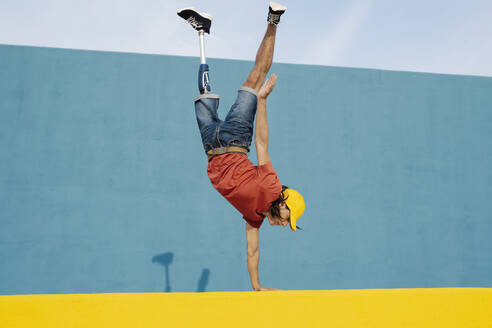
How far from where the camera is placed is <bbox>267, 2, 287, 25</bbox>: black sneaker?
2443mm

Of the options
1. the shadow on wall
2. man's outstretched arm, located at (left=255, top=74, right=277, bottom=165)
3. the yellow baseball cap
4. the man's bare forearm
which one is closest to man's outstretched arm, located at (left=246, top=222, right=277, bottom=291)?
the yellow baseball cap

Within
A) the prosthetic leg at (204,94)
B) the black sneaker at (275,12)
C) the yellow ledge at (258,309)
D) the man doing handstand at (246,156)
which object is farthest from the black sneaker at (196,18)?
the yellow ledge at (258,309)

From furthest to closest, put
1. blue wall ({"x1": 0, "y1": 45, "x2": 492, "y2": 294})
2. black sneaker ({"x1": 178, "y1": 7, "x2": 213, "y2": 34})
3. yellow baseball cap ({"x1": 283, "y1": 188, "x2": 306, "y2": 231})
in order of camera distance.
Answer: blue wall ({"x1": 0, "y1": 45, "x2": 492, "y2": 294}) → black sneaker ({"x1": 178, "y1": 7, "x2": 213, "y2": 34}) → yellow baseball cap ({"x1": 283, "y1": 188, "x2": 306, "y2": 231})

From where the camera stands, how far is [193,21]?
114 inches

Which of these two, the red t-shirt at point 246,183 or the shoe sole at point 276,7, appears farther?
the shoe sole at point 276,7

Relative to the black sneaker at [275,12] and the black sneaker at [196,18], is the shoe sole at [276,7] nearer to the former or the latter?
the black sneaker at [275,12]

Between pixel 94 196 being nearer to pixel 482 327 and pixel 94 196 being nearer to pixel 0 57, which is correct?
pixel 0 57

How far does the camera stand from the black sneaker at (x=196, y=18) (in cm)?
287

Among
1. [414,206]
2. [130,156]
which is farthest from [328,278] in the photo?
[130,156]

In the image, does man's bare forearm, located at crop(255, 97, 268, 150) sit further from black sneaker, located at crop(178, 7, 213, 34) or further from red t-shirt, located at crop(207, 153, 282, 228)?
black sneaker, located at crop(178, 7, 213, 34)

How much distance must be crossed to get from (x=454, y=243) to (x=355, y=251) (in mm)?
1772

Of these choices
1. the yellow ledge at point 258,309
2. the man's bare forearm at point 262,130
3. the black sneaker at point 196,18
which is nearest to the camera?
the yellow ledge at point 258,309

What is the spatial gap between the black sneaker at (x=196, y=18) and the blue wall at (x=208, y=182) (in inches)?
106

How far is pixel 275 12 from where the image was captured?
2.46 meters
